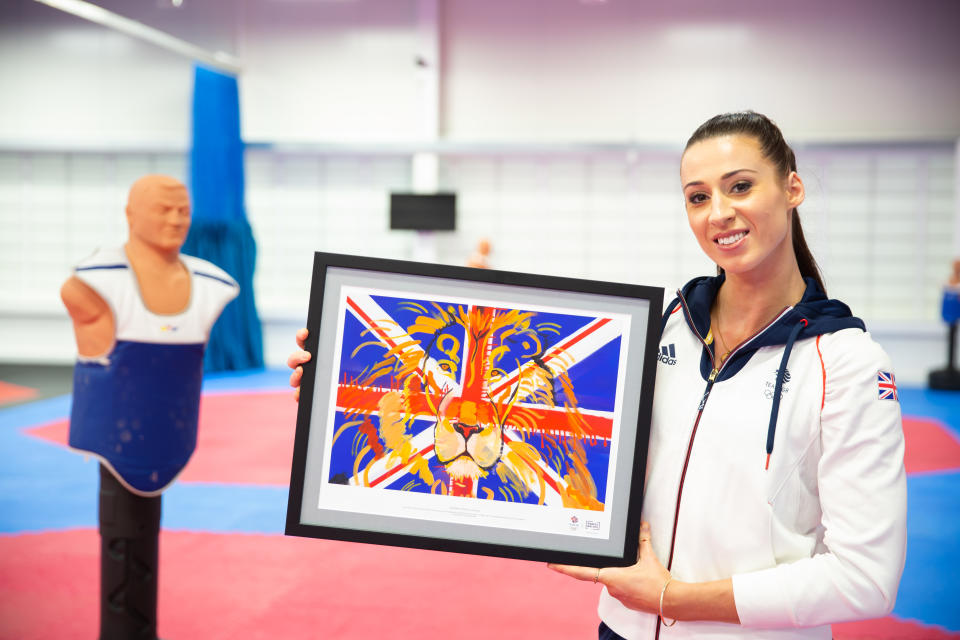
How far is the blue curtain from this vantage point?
8.38 metres

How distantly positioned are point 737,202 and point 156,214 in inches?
66.3

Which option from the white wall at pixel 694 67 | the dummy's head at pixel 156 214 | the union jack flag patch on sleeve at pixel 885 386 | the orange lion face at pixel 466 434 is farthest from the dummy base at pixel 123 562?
the white wall at pixel 694 67

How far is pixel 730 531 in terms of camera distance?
3.74 ft

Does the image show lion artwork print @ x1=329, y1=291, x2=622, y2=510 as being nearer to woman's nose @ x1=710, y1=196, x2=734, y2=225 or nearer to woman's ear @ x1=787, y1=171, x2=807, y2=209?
woman's nose @ x1=710, y1=196, x2=734, y2=225

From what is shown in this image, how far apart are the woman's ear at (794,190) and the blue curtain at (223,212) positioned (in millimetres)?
7842

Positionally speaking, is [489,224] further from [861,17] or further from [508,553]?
[508,553]

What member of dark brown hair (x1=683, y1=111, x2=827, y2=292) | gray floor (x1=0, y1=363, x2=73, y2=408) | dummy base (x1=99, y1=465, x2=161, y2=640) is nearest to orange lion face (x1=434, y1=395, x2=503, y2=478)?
dark brown hair (x1=683, y1=111, x2=827, y2=292)

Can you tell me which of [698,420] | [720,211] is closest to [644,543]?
[698,420]

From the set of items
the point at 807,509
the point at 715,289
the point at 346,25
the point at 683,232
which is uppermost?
the point at 346,25

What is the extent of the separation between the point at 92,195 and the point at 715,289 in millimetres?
9793

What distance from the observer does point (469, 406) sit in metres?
1.26

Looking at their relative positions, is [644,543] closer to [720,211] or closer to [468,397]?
[468,397]

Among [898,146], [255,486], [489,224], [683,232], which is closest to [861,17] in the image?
[898,146]

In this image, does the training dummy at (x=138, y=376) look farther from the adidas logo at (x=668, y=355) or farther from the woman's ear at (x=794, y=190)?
the woman's ear at (x=794, y=190)
